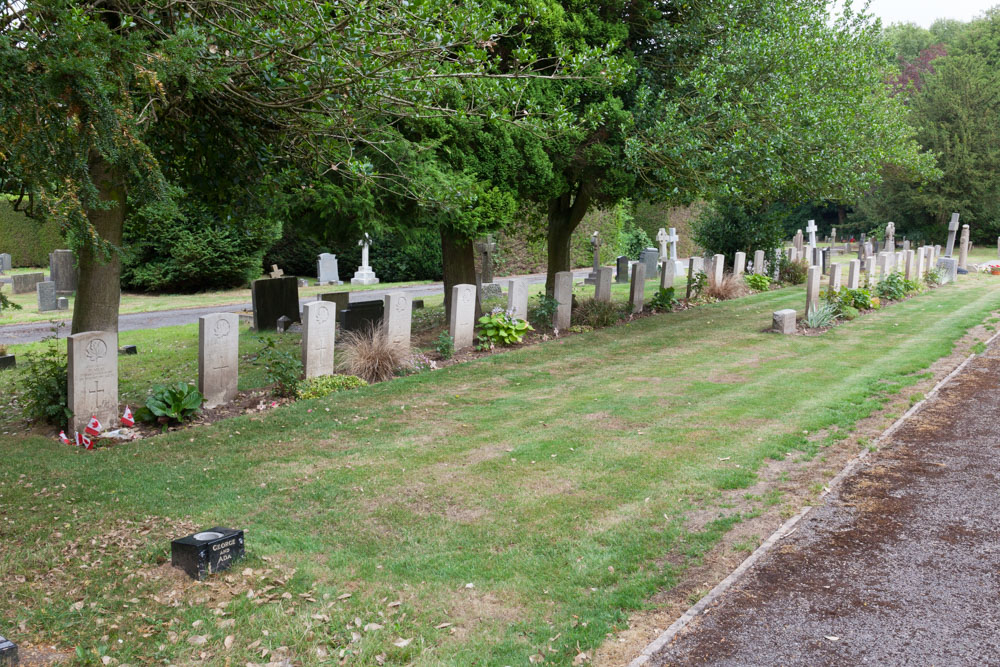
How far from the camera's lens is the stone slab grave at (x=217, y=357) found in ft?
32.2

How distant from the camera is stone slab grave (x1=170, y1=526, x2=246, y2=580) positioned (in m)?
5.11

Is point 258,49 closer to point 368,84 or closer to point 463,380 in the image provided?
point 368,84

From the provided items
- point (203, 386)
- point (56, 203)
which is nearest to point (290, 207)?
point (203, 386)

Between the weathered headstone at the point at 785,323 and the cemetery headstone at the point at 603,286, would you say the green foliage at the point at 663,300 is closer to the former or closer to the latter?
the cemetery headstone at the point at 603,286

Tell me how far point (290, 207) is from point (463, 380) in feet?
13.4

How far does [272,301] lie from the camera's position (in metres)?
16.9

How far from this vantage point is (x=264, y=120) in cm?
885

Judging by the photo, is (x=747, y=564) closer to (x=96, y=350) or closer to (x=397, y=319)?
(x=96, y=350)

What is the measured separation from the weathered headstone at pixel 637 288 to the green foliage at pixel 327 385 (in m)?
8.55

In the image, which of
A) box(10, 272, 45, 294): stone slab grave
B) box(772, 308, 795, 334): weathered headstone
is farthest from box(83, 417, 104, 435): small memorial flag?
box(10, 272, 45, 294): stone slab grave

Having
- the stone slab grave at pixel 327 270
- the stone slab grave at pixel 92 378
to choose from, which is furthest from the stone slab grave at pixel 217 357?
the stone slab grave at pixel 327 270

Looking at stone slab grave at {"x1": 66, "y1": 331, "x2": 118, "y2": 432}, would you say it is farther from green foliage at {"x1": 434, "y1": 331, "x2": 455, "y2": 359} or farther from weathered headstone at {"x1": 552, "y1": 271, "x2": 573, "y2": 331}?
weathered headstone at {"x1": 552, "y1": 271, "x2": 573, "y2": 331}

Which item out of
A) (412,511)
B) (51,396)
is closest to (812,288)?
(412,511)

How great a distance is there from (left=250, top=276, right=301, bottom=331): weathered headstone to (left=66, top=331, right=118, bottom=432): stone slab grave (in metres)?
7.89
